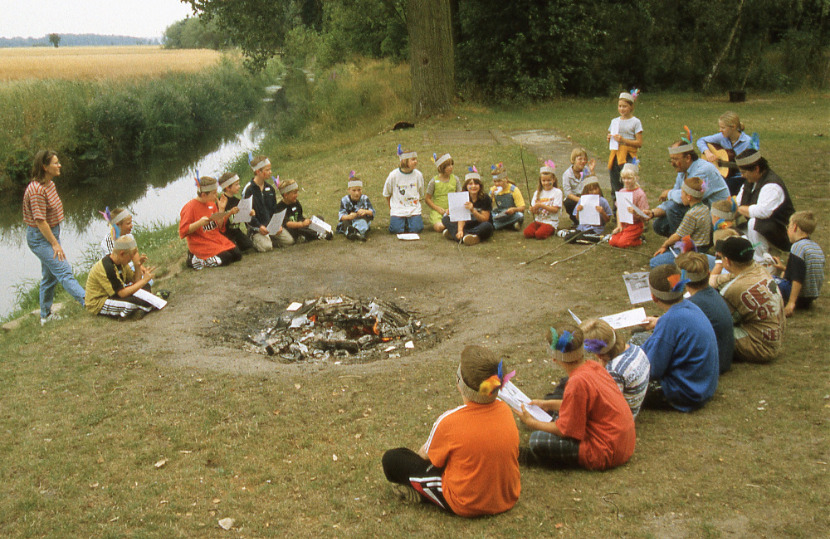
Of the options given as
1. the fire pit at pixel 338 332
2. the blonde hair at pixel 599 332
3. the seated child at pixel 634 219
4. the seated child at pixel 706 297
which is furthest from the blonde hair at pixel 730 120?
the blonde hair at pixel 599 332

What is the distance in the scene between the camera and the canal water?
48.7 feet

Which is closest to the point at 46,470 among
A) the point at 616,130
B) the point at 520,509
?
the point at 520,509

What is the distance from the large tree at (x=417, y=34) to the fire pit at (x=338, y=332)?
44.4 ft

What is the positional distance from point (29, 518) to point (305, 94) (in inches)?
1333

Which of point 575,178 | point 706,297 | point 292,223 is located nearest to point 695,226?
point 706,297

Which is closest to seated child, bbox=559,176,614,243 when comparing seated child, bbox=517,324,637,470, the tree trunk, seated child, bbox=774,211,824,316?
seated child, bbox=774,211,824,316

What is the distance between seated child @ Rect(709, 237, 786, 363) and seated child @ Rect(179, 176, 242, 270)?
6.65 m

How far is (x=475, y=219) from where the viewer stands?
1055cm

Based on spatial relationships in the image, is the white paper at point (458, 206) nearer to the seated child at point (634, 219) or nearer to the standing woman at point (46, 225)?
the seated child at point (634, 219)

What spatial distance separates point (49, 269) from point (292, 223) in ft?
11.4

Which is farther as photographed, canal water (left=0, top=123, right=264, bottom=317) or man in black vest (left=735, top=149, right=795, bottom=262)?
canal water (left=0, top=123, right=264, bottom=317)

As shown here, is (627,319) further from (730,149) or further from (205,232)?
(205,232)

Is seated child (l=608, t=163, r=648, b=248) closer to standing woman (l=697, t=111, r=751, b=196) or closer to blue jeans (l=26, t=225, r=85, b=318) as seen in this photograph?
standing woman (l=697, t=111, r=751, b=196)

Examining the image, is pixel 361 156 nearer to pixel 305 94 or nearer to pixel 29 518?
pixel 29 518
